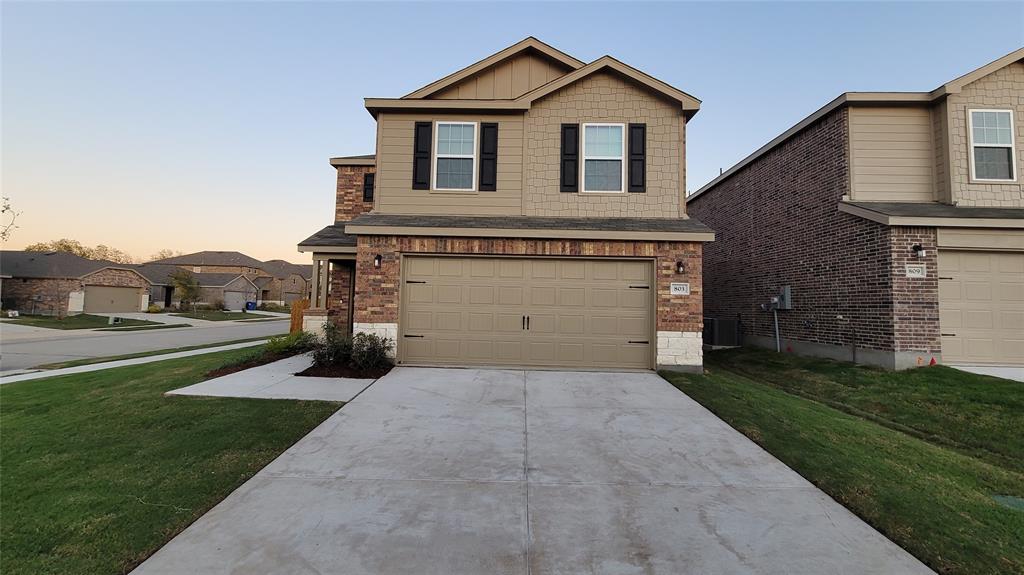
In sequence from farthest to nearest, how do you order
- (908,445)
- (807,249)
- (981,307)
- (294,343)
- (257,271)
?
(257,271), (807,249), (294,343), (981,307), (908,445)

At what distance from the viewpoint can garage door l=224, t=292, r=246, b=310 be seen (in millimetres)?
51469

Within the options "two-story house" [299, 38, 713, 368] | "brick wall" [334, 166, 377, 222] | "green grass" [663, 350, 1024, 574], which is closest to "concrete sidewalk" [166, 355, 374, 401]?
"two-story house" [299, 38, 713, 368]

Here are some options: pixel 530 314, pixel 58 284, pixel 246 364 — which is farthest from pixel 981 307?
pixel 58 284

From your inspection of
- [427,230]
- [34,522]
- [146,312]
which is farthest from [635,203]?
[146,312]

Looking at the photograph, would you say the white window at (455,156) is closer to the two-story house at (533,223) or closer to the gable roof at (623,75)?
the two-story house at (533,223)

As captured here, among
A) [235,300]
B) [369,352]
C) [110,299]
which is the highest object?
[235,300]

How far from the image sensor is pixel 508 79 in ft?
33.1

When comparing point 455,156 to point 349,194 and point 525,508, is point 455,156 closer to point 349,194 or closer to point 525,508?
point 349,194

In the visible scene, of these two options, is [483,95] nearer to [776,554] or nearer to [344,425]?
[344,425]

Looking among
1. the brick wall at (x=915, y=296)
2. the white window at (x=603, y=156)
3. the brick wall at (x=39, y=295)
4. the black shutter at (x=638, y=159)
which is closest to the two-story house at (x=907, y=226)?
the brick wall at (x=915, y=296)

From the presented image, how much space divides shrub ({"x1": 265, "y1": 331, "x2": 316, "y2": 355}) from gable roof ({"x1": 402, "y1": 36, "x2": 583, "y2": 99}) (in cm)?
650

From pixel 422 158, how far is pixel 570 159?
337 cm

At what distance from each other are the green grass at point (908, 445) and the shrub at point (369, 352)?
5.55 metres

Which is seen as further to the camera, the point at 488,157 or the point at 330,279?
the point at 330,279
